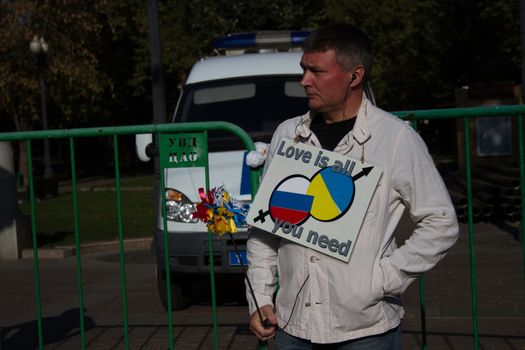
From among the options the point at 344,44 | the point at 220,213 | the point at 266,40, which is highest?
the point at 266,40

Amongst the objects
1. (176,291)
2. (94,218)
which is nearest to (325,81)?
(176,291)

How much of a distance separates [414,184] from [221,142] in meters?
5.00

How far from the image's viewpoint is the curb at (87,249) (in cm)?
1272

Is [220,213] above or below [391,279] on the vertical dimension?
above

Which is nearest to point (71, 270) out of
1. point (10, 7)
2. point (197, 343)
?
point (197, 343)

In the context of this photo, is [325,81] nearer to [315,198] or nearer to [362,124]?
[362,124]

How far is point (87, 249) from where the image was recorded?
43.8 ft

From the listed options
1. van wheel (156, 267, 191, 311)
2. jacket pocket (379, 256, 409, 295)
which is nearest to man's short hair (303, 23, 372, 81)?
jacket pocket (379, 256, 409, 295)

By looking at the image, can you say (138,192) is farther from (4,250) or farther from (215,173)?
(215,173)

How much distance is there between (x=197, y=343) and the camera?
269 inches

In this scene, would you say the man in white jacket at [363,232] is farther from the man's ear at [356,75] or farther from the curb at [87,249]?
the curb at [87,249]

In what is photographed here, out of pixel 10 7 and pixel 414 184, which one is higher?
pixel 10 7

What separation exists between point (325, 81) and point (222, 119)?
5583mm

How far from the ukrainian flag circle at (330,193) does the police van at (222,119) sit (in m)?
3.92
